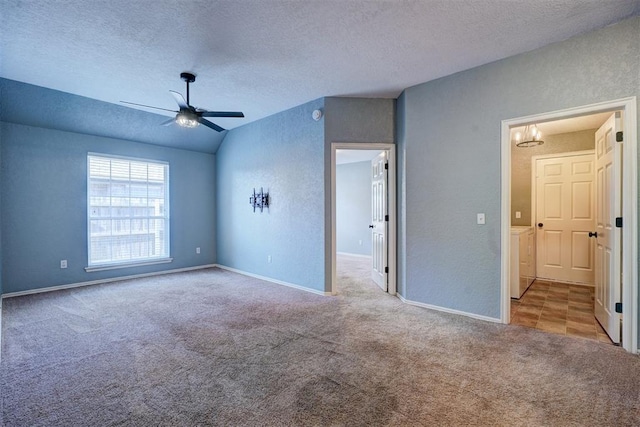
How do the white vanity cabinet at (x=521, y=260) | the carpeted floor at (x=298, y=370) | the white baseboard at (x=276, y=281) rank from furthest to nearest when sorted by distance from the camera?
the white baseboard at (x=276, y=281), the white vanity cabinet at (x=521, y=260), the carpeted floor at (x=298, y=370)

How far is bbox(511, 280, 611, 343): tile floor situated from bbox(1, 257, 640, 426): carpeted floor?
274mm

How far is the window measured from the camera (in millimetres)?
5012

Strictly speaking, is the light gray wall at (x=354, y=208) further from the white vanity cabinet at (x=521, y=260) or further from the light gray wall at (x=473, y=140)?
the light gray wall at (x=473, y=140)

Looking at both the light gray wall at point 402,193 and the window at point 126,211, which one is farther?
the window at point 126,211

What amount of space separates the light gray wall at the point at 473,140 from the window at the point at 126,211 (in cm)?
470

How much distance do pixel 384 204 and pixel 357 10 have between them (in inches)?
104

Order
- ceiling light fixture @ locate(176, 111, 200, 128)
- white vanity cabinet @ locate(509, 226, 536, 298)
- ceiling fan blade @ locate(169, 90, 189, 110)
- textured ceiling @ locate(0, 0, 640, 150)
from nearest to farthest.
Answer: textured ceiling @ locate(0, 0, 640, 150) < ceiling fan blade @ locate(169, 90, 189, 110) < ceiling light fixture @ locate(176, 111, 200, 128) < white vanity cabinet @ locate(509, 226, 536, 298)

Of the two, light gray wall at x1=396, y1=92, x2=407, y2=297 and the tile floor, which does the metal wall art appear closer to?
light gray wall at x1=396, y1=92, x2=407, y2=297

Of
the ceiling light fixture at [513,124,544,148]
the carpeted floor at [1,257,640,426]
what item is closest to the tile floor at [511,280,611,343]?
the carpeted floor at [1,257,640,426]

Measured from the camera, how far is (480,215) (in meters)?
3.29

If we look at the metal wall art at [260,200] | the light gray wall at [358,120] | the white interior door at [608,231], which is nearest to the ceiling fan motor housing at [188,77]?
the light gray wall at [358,120]

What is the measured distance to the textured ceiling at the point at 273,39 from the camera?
233cm

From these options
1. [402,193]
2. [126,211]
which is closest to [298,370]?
[402,193]

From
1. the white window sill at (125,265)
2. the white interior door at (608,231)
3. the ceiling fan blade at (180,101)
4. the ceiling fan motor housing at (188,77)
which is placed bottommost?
the white window sill at (125,265)
